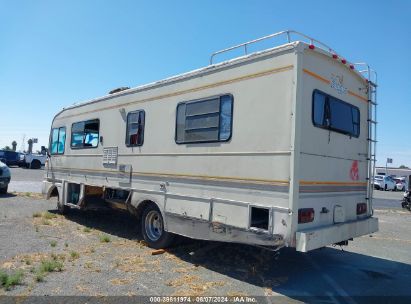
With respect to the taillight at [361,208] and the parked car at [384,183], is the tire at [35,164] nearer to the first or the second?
the parked car at [384,183]

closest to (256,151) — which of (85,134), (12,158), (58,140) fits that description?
(85,134)

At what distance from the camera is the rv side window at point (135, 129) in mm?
8180

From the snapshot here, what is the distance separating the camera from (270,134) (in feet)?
18.6

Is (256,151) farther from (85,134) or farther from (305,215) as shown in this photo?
(85,134)

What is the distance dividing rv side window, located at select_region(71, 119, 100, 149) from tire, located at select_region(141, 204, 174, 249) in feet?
8.75

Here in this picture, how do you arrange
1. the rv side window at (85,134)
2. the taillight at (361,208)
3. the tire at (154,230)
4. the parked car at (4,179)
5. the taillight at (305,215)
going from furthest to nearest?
the parked car at (4,179) < the rv side window at (85,134) < the tire at (154,230) < the taillight at (361,208) < the taillight at (305,215)

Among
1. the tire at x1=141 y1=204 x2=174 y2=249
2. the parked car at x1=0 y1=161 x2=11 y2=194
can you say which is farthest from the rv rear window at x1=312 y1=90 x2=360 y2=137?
the parked car at x1=0 y1=161 x2=11 y2=194

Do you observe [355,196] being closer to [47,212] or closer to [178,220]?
[178,220]

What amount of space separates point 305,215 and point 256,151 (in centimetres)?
116

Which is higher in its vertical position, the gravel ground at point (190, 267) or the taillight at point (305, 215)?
the taillight at point (305, 215)

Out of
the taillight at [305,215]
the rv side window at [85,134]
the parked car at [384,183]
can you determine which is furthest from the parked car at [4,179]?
the parked car at [384,183]

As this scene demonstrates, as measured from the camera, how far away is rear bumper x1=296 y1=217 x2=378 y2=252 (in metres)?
5.23

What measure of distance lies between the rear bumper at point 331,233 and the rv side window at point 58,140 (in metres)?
8.08

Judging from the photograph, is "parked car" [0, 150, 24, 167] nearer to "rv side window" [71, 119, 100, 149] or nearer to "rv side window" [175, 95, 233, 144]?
"rv side window" [71, 119, 100, 149]
